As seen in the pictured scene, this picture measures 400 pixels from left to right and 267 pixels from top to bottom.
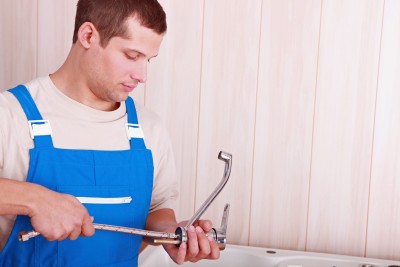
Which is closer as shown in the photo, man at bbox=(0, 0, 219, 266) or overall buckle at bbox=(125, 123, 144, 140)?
man at bbox=(0, 0, 219, 266)

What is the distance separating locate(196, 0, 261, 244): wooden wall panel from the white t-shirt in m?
0.36

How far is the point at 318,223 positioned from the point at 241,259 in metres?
0.25

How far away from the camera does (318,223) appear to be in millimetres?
1634

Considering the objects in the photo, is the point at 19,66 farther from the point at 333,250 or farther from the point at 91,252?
the point at 333,250

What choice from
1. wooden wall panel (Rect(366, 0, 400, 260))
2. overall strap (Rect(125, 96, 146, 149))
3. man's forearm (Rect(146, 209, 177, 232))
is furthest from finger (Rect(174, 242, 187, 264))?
wooden wall panel (Rect(366, 0, 400, 260))

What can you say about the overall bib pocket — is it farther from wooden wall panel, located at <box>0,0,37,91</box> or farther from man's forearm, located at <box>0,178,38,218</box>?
wooden wall panel, located at <box>0,0,37,91</box>

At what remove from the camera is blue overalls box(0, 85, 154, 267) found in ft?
3.54

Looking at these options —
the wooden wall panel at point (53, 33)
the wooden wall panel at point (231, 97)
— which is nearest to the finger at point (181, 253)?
the wooden wall panel at point (231, 97)

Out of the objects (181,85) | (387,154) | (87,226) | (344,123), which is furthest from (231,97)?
(87,226)

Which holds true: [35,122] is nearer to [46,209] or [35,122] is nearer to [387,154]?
[46,209]

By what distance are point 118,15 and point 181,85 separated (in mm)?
561

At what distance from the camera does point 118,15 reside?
3.70ft

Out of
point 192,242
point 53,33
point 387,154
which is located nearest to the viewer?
point 192,242

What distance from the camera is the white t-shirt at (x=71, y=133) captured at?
42.3 inches
